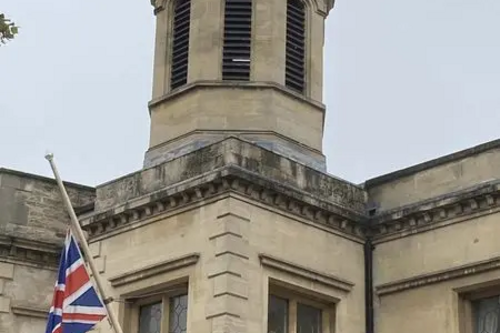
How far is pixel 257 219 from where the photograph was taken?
68.2 feet

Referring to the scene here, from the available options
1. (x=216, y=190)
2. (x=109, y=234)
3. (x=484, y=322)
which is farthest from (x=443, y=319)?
(x=109, y=234)

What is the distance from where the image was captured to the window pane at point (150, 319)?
70.8 feet

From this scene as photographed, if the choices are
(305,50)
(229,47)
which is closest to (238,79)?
(229,47)

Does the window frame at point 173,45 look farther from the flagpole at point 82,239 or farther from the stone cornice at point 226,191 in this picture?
the flagpole at point 82,239

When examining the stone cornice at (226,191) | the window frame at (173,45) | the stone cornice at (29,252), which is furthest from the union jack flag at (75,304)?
the window frame at (173,45)

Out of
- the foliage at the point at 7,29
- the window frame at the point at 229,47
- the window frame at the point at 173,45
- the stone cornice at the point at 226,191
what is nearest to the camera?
the foliage at the point at 7,29

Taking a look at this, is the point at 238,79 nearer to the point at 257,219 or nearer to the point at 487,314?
the point at 257,219

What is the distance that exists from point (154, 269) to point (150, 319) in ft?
3.49

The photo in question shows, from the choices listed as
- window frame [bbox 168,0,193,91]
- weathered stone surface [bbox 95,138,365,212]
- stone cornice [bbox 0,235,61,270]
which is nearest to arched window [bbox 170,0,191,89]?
window frame [bbox 168,0,193,91]

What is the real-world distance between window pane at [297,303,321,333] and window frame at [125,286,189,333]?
6.97 ft

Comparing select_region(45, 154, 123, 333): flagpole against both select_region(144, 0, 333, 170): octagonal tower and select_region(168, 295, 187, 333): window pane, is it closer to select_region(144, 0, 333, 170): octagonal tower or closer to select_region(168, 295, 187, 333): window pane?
select_region(168, 295, 187, 333): window pane

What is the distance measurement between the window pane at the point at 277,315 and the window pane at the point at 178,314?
1449 mm

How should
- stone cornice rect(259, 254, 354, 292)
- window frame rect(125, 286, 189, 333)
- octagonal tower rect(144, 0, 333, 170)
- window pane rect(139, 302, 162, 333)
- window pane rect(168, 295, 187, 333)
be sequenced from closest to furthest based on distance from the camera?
stone cornice rect(259, 254, 354, 292) < window pane rect(168, 295, 187, 333) < window frame rect(125, 286, 189, 333) < window pane rect(139, 302, 162, 333) < octagonal tower rect(144, 0, 333, 170)

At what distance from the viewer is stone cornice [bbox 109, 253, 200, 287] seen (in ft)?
67.8
